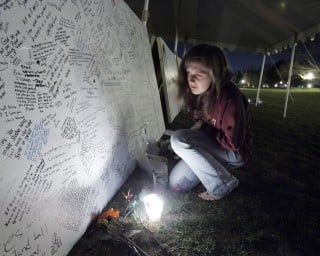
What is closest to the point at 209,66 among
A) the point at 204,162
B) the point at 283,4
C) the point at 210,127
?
the point at 210,127

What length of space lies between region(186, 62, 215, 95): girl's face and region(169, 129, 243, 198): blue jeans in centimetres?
41

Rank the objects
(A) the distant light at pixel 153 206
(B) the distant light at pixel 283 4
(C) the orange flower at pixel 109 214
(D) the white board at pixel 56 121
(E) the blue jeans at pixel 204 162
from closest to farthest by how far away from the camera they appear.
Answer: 1. (D) the white board at pixel 56 121
2. (C) the orange flower at pixel 109 214
3. (A) the distant light at pixel 153 206
4. (E) the blue jeans at pixel 204 162
5. (B) the distant light at pixel 283 4

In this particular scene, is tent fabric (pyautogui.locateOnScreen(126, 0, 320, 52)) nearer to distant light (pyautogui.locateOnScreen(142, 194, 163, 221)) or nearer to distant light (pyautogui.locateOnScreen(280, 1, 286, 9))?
distant light (pyautogui.locateOnScreen(280, 1, 286, 9))

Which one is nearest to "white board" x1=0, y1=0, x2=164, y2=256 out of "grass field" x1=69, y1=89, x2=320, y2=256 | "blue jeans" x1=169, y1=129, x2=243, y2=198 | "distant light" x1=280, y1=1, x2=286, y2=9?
"grass field" x1=69, y1=89, x2=320, y2=256

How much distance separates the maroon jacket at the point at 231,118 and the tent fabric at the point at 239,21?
3.57 metres

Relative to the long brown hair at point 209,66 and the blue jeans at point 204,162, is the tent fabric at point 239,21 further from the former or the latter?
the blue jeans at point 204,162

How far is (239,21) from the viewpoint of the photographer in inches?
284

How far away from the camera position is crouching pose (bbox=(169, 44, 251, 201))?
2.36m

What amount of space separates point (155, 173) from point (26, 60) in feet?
5.33

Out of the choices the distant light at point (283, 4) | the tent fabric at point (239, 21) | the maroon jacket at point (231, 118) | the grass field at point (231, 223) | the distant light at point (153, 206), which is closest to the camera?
the grass field at point (231, 223)

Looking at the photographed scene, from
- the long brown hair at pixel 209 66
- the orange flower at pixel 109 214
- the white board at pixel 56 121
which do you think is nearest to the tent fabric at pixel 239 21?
the long brown hair at pixel 209 66

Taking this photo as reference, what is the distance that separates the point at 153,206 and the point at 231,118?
2.93 ft

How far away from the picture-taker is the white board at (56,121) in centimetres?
119

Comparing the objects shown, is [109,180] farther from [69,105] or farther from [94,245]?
[69,105]
